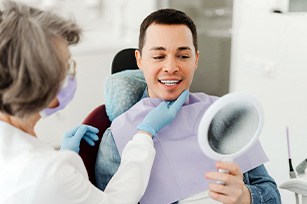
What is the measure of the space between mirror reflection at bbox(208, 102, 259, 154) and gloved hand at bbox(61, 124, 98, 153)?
1.65ft

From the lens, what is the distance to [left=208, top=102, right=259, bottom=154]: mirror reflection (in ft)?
3.52

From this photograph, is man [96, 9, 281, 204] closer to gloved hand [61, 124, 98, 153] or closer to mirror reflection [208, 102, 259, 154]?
gloved hand [61, 124, 98, 153]

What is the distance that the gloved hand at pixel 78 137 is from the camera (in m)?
1.41

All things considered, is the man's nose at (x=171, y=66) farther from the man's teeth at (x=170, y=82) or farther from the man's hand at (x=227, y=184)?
the man's hand at (x=227, y=184)

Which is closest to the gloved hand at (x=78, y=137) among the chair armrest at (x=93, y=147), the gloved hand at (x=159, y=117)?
the chair armrest at (x=93, y=147)

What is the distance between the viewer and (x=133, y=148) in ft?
4.10

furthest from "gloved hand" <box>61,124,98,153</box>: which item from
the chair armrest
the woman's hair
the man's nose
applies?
the woman's hair

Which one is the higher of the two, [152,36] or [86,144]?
[152,36]

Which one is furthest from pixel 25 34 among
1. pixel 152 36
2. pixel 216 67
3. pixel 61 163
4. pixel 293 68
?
pixel 216 67

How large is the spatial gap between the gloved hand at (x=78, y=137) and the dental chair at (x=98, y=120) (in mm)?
26

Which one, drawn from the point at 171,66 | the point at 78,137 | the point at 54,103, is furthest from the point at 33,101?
the point at 171,66

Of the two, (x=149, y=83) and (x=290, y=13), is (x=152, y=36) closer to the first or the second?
(x=149, y=83)

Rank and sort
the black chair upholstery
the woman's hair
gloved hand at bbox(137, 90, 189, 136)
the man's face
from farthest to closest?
the black chair upholstery < the man's face < gloved hand at bbox(137, 90, 189, 136) < the woman's hair

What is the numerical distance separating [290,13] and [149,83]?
1.40 m
